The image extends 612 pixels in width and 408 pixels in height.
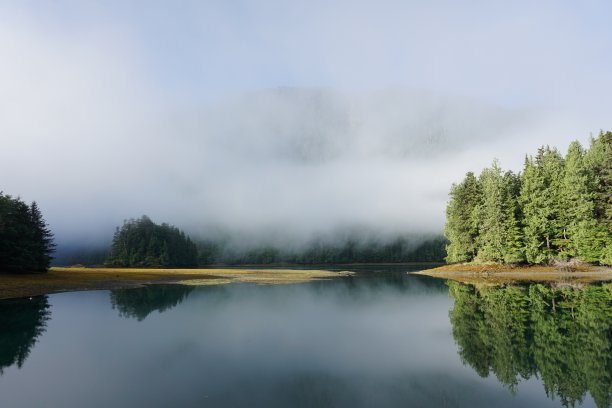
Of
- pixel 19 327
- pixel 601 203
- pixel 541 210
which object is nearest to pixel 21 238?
pixel 19 327

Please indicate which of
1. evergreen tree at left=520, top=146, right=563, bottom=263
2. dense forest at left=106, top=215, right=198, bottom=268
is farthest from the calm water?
dense forest at left=106, top=215, right=198, bottom=268

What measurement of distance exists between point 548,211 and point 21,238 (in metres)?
102

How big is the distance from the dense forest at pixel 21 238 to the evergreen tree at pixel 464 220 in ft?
294

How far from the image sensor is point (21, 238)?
7188 cm

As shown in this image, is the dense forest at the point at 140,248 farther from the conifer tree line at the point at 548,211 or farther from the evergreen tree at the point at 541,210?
the evergreen tree at the point at 541,210

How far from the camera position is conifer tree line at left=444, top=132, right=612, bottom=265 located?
70688 mm

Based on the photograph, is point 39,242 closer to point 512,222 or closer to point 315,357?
point 315,357

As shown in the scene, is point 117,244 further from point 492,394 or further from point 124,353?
point 492,394

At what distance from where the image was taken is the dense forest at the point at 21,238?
68.2 metres

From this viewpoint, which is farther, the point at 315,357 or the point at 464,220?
the point at 464,220

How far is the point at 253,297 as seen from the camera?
4975 cm

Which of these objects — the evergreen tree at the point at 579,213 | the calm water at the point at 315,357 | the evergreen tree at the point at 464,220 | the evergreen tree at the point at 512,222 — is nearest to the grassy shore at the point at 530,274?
the evergreen tree at the point at 512,222

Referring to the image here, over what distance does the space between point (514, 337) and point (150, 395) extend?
819 inches

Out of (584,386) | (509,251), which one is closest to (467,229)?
(509,251)
